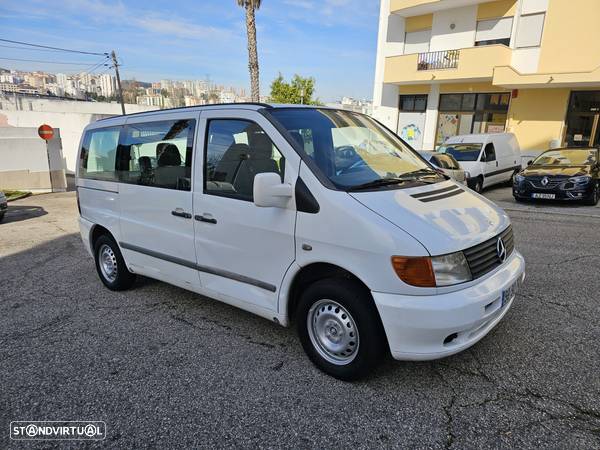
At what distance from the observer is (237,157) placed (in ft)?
10.5

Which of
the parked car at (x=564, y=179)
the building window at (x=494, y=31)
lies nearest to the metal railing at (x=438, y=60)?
the building window at (x=494, y=31)

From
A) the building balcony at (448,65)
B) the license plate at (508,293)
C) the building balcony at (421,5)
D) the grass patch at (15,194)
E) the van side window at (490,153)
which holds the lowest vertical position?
the grass patch at (15,194)

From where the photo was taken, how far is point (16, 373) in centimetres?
307

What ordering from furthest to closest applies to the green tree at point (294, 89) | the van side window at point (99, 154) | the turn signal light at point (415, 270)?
the green tree at point (294, 89) → the van side window at point (99, 154) → the turn signal light at point (415, 270)

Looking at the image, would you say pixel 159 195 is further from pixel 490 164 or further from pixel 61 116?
pixel 61 116

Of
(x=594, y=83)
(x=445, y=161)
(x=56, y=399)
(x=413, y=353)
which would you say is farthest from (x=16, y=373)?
(x=594, y=83)

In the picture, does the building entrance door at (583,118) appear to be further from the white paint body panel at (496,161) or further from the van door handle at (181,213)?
the van door handle at (181,213)

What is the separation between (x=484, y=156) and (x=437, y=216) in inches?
420

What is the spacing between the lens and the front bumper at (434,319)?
2.37 meters

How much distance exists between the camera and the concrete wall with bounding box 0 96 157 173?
2294 centimetres

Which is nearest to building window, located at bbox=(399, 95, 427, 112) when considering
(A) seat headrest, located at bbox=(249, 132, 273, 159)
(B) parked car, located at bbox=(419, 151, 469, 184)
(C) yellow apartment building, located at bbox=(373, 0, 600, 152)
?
(C) yellow apartment building, located at bbox=(373, 0, 600, 152)

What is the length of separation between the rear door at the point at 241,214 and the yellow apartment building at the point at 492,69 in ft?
54.9

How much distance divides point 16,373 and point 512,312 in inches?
174

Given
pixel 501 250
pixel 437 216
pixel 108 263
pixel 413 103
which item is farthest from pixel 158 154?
pixel 413 103
